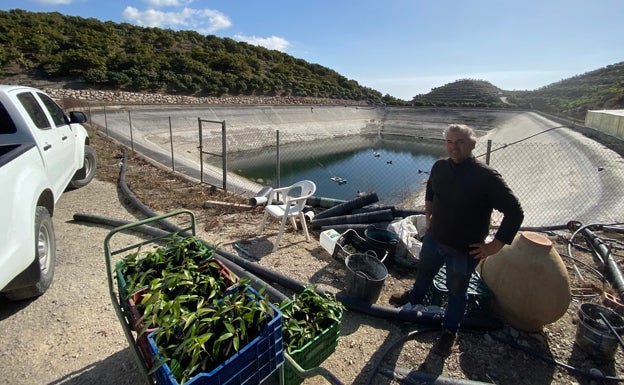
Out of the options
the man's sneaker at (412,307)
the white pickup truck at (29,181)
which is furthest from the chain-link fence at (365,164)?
the white pickup truck at (29,181)

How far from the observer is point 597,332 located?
9.26ft

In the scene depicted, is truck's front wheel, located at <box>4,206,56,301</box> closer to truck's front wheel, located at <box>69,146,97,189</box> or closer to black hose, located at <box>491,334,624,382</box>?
truck's front wheel, located at <box>69,146,97,189</box>

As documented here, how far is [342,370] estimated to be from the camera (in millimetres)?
2695

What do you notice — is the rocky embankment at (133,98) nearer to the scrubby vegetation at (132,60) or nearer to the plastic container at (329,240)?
the scrubby vegetation at (132,60)

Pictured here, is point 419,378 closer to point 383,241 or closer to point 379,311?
point 379,311

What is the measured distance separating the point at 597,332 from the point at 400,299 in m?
1.77

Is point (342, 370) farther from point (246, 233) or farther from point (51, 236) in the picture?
point (51, 236)

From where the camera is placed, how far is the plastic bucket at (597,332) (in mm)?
2797

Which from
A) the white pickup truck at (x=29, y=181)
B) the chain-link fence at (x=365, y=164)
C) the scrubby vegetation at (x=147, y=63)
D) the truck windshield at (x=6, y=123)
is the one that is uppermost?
the scrubby vegetation at (x=147, y=63)

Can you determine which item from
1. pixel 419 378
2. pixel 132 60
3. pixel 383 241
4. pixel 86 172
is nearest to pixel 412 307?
pixel 419 378

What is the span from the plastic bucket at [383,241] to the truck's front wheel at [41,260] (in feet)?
12.3

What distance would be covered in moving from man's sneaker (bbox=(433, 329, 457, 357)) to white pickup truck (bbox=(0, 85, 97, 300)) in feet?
12.0

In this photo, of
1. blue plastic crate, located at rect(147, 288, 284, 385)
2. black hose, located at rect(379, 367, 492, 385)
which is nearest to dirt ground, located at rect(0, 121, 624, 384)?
black hose, located at rect(379, 367, 492, 385)

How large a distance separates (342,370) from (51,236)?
351 cm
